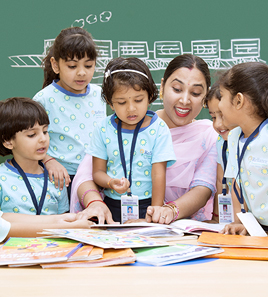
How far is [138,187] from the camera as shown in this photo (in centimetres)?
184

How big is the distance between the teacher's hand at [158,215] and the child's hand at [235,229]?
264 millimetres

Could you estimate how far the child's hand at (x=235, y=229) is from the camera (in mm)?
1427

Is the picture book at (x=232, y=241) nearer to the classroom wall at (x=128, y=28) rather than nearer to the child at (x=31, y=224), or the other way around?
the child at (x=31, y=224)

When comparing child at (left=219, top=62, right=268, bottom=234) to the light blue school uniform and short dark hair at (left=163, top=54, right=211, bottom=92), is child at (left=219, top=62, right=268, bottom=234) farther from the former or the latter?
the light blue school uniform

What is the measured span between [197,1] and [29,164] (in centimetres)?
211

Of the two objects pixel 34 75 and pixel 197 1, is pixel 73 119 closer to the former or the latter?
pixel 34 75

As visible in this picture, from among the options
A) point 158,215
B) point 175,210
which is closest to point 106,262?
point 158,215

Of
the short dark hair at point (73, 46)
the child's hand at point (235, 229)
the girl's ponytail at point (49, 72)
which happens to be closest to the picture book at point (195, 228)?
the child's hand at point (235, 229)

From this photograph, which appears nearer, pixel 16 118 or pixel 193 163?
pixel 16 118

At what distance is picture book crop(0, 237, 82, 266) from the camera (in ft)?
3.37

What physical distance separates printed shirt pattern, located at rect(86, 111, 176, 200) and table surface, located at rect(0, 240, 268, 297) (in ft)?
2.62

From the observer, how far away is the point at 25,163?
6.04 ft

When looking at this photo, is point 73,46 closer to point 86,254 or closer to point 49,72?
point 49,72

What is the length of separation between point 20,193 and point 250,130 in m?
1.07
